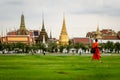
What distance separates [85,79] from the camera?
1773cm

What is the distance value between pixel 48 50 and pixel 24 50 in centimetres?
1139

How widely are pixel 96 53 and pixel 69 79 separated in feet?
44.7

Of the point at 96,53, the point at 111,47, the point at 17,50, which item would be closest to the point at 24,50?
the point at 17,50

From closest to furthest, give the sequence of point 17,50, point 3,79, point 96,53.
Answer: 1. point 3,79
2. point 96,53
3. point 17,50

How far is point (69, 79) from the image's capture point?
1789 cm

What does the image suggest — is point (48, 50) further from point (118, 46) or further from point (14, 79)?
point (14, 79)

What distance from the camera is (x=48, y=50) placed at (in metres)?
167

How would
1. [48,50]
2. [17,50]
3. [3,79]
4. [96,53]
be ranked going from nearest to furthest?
1. [3,79]
2. [96,53]
3. [17,50]
4. [48,50]

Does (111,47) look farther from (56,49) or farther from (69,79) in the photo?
(69,79)

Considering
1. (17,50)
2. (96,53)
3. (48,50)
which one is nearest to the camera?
(96,53)

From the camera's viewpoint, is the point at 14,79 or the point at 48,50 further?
the point at 48,50

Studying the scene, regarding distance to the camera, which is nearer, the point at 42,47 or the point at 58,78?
the point at 58,78

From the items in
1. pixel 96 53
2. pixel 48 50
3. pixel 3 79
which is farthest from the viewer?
pixel 48 50

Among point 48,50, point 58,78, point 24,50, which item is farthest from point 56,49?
point 58,78
